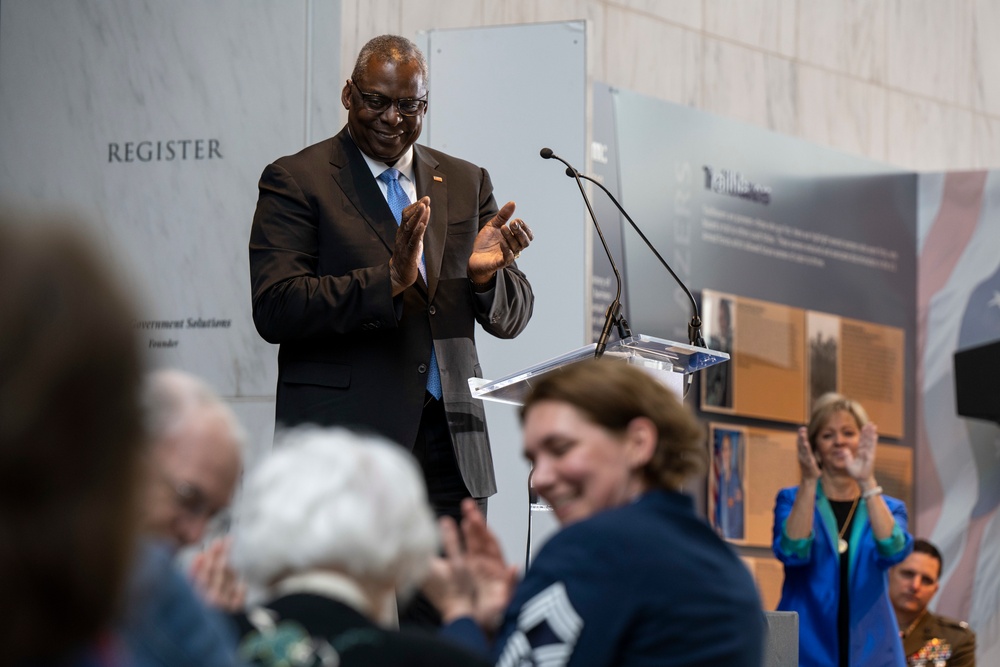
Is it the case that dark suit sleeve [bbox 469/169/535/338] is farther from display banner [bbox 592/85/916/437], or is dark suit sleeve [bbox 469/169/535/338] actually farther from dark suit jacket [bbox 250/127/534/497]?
display banner [bbox 592/85/916/437]

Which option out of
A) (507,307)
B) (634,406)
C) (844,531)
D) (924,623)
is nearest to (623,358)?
(507,307)

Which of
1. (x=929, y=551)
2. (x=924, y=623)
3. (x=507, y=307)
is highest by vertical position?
(x=507, y=307)

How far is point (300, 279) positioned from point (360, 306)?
0.59 ft

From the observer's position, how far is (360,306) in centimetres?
337

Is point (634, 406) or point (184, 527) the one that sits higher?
point (634, 406)

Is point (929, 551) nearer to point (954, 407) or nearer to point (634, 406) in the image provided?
point (954, 407)

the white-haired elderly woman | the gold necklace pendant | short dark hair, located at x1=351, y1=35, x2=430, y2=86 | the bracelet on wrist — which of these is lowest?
the gold necklace pendant

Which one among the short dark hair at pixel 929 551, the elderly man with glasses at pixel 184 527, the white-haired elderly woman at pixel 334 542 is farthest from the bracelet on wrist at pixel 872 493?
the white-haired elderly woman at pixel 334 542

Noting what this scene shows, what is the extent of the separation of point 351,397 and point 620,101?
3.81 metres

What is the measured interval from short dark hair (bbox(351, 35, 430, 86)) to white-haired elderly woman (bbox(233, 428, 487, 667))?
2.19m

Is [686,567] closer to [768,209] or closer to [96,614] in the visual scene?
[96,614]

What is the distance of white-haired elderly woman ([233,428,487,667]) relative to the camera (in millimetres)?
1472

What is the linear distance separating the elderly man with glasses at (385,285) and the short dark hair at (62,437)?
2.46 m

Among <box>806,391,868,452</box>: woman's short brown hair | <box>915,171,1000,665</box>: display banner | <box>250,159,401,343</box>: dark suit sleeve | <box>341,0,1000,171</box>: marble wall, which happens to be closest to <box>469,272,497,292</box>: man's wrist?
<box>250,159,401,343</box>: dark suit sleeve
